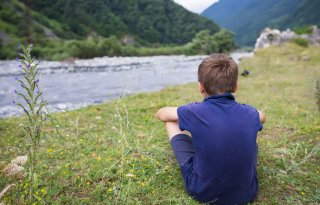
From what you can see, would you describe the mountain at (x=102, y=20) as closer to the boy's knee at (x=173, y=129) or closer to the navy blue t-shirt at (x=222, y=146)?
the boy's knee at (x=173, y=129)

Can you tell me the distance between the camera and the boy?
3.45 m

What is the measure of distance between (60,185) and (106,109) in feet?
14.8

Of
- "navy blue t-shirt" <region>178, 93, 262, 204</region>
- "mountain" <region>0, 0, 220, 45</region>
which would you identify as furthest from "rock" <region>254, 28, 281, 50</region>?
"navy blue t-shirt" <region>178, 93, 262, 204</region>

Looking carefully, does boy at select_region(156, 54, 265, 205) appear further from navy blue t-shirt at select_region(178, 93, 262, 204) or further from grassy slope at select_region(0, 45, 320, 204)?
grassy slope at select_region(0, 45, 320, 204)

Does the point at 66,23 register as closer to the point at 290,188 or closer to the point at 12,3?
the point at 12,3

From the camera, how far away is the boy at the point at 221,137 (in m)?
3.45

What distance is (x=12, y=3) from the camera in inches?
3187

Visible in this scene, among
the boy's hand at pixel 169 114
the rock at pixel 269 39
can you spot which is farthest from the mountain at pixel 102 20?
the boy's hand at pixel 169 114

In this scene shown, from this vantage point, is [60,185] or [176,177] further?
[176,177]

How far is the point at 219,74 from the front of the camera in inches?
141

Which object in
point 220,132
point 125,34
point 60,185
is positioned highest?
point 125,34

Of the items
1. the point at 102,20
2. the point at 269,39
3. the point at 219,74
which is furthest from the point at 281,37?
the point at 102,20

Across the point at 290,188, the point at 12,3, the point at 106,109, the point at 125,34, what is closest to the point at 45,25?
the point at 12,3

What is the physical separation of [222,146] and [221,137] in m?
0.10
